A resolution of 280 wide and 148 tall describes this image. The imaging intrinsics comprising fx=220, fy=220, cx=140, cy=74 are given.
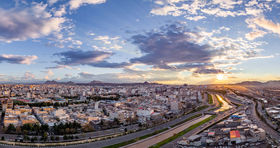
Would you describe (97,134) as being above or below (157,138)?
above

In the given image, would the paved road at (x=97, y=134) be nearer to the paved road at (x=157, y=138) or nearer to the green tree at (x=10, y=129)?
the green tree at (x=10, y=129)

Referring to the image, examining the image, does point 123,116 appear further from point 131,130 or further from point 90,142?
point 90,142

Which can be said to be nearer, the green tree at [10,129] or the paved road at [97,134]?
the paved road at [97,134]

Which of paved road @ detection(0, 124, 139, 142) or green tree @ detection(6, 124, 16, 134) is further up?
green tree @ detection(6, 124, 16, 134)

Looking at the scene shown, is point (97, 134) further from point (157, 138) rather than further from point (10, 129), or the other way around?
point (10, 129)

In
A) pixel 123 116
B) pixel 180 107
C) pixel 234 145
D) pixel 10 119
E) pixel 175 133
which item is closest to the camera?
pixel 234 145

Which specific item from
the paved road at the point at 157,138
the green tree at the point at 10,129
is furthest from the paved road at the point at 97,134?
the paved road at the point at 157,138

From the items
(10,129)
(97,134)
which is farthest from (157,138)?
(10,129)

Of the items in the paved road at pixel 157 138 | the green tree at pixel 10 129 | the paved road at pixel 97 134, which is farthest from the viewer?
the green tree at pixel 10 129

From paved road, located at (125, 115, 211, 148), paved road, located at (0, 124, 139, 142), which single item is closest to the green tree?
paved road, located at (0, 124, 139, 142)

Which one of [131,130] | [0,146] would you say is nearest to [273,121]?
[131,130]

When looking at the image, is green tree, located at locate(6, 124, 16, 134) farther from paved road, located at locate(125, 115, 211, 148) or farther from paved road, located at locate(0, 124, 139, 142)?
paved road, located at locate(125, 115, 211, 148)
